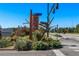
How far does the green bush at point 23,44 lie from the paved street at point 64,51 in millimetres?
287

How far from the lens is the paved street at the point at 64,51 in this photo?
481 inches

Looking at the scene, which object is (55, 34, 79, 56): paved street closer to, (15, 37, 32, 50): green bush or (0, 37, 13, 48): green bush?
(15, 37, 32, 50): green bush

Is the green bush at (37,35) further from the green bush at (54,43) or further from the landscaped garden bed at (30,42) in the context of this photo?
the green bush at (54,43)

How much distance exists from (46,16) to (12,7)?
1.32 m

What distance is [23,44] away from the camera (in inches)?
508

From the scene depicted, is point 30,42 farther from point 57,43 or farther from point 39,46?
point 57,43

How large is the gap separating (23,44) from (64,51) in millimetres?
1611

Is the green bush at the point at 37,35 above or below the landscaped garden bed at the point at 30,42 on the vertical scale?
above

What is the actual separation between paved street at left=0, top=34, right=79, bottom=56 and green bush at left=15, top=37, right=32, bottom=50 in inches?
11.3

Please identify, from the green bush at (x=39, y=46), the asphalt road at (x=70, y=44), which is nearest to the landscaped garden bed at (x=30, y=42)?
the green bush at (x=39, y=46)

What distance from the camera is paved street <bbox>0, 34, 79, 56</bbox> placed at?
12211 mm

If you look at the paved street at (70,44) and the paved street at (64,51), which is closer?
the paved street at (64,51)

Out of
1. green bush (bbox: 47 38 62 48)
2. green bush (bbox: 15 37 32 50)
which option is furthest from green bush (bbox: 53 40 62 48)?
green bush (bbox: 15 37 32 50)

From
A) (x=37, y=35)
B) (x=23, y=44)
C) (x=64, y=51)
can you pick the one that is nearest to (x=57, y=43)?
(x=64, y=51)
